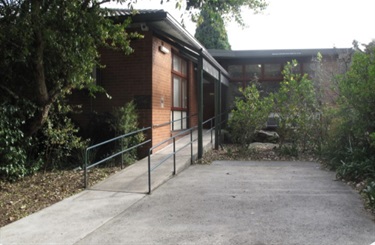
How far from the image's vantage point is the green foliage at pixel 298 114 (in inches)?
383

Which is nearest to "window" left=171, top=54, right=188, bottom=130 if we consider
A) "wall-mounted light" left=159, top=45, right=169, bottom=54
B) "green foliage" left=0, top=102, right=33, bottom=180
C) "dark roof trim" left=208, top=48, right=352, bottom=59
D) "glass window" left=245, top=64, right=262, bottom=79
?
"wall-mounted light" left=159, top=45, right=169, bottom=54

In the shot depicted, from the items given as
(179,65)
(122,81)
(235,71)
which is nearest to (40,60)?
(122,81)

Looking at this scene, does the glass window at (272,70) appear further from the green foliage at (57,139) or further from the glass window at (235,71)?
the green foliage at (57,139)

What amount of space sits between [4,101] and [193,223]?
4672mm

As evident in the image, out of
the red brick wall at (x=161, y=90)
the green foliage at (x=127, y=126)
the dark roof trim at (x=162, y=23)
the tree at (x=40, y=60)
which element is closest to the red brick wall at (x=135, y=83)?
the red brick wall at (x=161, y=90)

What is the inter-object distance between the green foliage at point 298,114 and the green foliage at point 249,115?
0.44 m

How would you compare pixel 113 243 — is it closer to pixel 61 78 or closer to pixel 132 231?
pixel 132 231

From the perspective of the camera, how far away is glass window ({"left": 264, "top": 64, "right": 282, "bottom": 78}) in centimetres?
1659

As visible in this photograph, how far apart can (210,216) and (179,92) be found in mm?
8025

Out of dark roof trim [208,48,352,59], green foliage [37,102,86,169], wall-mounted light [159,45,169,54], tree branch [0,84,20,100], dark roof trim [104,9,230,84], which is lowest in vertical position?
green foliage [37,102,86,169]

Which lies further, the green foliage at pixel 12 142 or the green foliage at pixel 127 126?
the green foliage at pixel 127 126

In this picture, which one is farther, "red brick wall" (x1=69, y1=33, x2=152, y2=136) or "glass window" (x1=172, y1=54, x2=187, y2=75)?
"glass window" (x1=172, y1=54, x2=187, y2=75)

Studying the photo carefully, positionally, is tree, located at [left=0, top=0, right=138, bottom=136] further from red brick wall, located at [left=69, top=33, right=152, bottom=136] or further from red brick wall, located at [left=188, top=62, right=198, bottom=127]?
red brick wall, located at [left=188, top=62, right=198, bottom=127]

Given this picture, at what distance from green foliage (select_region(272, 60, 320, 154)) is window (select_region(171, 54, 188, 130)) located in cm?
312
